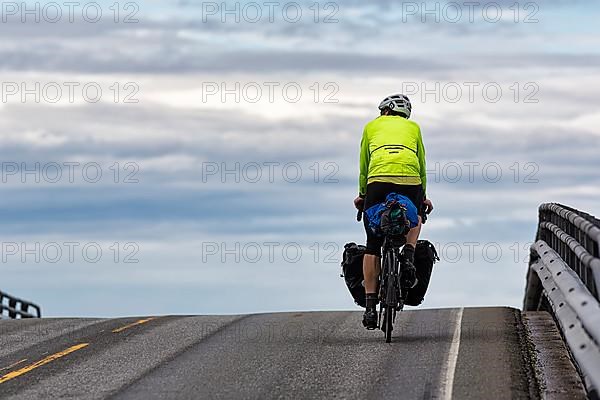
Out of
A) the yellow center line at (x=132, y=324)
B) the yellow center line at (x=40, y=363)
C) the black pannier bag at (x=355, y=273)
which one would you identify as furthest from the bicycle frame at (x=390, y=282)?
the yellow center line at (x=132, y=324)

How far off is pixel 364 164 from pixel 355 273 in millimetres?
1170

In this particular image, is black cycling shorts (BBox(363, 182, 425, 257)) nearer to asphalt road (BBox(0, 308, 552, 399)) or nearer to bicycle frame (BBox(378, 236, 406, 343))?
bicycle frame (BBox(378, 236, 406, 343))

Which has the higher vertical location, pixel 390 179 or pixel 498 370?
pixel 390 179

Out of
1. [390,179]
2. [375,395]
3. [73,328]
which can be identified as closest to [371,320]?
[390,179]

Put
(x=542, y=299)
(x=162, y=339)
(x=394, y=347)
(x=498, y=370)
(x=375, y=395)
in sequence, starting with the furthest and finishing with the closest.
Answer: (x=542, y=299) < (x=162, y=339) < (x=394, y=347) < (x=498, y=370) < (x=375, y=395)

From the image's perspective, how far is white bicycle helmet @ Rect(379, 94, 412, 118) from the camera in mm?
13617

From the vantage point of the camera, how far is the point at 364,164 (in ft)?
44.7

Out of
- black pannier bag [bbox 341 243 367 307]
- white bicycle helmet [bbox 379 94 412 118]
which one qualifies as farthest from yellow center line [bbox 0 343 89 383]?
white bicycle helmet [bbox 379 94 412 118]

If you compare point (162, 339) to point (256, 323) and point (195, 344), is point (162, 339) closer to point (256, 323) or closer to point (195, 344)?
point (195, 344)

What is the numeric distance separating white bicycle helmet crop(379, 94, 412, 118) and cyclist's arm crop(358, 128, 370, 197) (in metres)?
0.35

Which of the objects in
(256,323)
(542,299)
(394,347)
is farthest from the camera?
(542,299)

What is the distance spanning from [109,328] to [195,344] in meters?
2.42

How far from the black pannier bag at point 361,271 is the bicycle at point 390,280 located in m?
0.32

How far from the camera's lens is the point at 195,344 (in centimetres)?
1366
